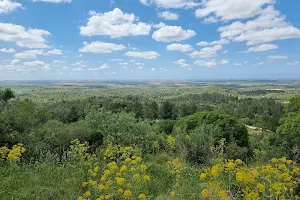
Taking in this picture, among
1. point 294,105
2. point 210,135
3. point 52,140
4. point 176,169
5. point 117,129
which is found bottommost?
point 294,105

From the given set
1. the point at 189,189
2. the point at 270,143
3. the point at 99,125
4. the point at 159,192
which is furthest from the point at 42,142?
the point at 270,143

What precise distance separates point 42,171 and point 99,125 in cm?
404

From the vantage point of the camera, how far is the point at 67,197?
14.6 ft

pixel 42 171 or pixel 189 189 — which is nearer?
pixel 189 189

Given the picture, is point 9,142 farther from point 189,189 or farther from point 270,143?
point 270,143

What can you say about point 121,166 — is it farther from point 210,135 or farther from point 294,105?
point 294,105

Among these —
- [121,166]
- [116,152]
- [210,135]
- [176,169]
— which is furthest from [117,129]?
[176,169]

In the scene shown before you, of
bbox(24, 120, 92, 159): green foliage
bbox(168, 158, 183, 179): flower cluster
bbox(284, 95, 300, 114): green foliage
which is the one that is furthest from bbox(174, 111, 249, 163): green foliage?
bbox(284, 95, 300, 114): green foliage

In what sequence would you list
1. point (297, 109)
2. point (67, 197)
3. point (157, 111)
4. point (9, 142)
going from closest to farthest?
point (67, 197), point (9, 142), point (297, 109), point (157, 111)

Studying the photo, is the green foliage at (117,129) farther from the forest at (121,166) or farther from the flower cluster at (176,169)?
the flower cluster at (176,169)

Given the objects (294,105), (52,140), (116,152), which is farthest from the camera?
(294,105)

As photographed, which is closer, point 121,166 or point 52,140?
point 121,166

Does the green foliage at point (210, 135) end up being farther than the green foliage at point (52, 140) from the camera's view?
Yes

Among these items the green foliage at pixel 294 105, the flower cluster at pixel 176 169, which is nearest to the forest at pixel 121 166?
the flower cluster at pixel 176 169
